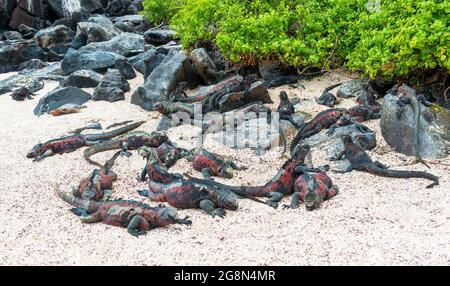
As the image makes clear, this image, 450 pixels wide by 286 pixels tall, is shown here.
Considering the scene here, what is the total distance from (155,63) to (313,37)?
3.33 m

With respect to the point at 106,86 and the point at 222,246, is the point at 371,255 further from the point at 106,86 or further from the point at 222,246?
the point at 106,86

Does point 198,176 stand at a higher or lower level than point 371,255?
lower

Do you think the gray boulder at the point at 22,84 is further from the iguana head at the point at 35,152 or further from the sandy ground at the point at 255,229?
the sandy ground at the point at 255,229

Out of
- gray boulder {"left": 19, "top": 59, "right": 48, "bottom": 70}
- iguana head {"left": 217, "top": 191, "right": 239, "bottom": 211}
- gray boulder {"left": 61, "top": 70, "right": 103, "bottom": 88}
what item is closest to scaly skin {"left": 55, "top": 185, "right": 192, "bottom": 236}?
iguana head {"left": 217, "top": 191, "right": 239, "bottom": 211}

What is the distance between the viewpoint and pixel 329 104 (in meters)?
8.41

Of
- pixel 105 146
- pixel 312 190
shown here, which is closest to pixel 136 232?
pixel 312 190

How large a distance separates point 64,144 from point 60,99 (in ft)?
9.14

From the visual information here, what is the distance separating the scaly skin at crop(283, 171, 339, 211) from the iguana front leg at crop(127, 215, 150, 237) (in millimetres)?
1384

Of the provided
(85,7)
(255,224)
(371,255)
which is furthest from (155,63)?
(85,7)

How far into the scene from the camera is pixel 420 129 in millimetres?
6594

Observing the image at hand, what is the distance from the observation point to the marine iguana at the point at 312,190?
17.2 feet

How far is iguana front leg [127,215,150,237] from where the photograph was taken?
15.8ft

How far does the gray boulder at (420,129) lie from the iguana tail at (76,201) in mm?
3641

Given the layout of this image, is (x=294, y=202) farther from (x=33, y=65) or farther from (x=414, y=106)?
(x=33, y=65)
